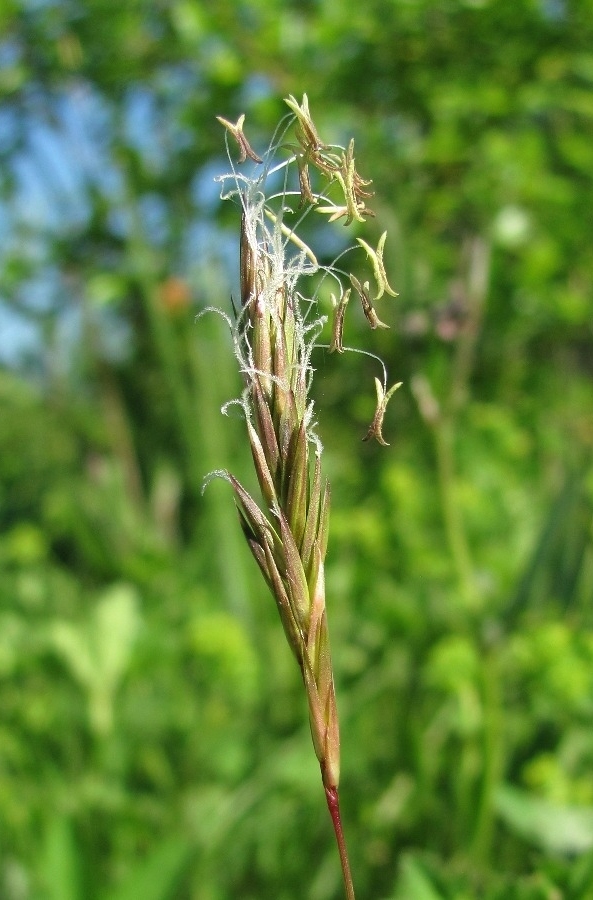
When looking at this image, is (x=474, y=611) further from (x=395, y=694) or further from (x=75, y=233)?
(x=75, y=233)

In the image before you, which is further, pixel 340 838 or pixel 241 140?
pixel 241 140

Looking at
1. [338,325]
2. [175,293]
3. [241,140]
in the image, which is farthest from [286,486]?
[175,293]

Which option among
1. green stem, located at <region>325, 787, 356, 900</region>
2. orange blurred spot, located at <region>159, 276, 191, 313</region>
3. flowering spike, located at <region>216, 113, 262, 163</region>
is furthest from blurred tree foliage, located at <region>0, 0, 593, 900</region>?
flowering spike, located at <region>216, 113, 262, 163</region>

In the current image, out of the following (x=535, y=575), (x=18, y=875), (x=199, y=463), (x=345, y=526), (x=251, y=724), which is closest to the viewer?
(x=18, y=875)

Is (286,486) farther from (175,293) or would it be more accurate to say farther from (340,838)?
(175,293)

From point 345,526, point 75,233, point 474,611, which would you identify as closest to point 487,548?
point 345,526

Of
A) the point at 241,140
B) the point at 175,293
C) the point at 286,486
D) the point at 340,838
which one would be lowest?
the point at 340,838

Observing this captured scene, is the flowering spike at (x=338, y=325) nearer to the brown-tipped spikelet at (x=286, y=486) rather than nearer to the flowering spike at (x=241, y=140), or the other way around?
the brown-tipped spikelet at (x=286, y=486)

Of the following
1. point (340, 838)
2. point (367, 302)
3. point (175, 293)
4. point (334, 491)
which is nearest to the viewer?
point (340, 838)

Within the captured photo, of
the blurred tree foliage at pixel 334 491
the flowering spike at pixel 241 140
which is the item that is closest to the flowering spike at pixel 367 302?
the flowering spike at pixel 241 140
